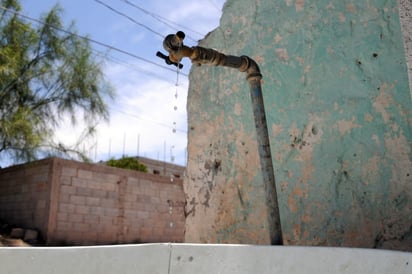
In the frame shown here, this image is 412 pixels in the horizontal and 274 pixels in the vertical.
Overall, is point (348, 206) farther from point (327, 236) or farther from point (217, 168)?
point (217, 168)

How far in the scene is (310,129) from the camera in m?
2.07

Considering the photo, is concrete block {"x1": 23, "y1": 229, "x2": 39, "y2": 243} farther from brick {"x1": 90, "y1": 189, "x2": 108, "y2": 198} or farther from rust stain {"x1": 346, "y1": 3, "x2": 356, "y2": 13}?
rust stain {"x1": 346, "y1": 3, "x2": 356, "y2": 13}

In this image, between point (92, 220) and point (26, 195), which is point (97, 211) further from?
point (26, 195)

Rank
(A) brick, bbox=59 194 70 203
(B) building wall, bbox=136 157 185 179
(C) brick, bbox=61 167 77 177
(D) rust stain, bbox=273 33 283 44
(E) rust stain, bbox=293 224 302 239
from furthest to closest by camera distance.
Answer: (B) building wall, bbox=136 157 185 179 → (C) brick, bbox=61 167 77 177 → (A) brick, bbox=59 194 70 203 → (D) rust stain, bbox=273 33 283 44 → (E) rust stain, bbox=293 224 302 239

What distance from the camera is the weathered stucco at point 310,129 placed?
5.93 feet

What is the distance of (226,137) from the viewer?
96.5 inches

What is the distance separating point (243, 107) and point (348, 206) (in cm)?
78

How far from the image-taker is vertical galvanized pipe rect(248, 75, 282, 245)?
171 cm

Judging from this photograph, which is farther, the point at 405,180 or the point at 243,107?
the point at 243,107

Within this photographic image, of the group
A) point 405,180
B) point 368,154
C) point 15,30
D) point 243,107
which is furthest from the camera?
point 15,30

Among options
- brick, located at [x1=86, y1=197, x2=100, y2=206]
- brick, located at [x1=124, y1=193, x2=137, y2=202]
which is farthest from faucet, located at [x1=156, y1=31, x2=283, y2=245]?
brick, located at [x1=124, y1=193, x2=137, y2=202]

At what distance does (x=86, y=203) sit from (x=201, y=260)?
754 centimetres

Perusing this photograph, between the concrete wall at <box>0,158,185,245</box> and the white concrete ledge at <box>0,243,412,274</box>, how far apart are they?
22.1ft

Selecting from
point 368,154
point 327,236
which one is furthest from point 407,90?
point 327,236
